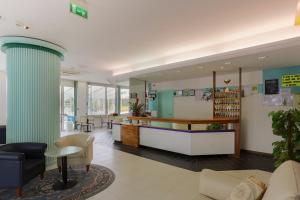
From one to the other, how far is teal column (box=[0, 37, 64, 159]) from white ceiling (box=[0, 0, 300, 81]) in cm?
42

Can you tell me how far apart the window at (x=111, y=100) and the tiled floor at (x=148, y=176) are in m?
7.42

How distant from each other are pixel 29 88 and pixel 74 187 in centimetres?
257

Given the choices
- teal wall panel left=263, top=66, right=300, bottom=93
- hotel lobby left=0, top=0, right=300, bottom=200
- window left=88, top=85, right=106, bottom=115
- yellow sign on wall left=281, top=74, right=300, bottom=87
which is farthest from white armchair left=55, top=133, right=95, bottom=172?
window left=88, top=85, right=106, bottom=115

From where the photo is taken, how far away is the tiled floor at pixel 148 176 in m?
3.10

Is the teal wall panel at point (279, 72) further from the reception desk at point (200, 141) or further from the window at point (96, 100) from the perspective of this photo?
the window at point (96, 100)

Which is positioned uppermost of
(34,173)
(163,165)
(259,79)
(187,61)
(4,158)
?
(187,61)

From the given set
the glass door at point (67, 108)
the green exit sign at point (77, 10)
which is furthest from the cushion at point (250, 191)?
the glass door at point (67, 108)

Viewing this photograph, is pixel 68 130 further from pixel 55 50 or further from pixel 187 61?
pixel 187 61

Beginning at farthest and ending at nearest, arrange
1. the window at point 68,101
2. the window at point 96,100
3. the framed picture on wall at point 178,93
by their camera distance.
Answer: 1. the window at point 96,100
2. the window at point 68,101
3. the framed picture on wall at point 178,93

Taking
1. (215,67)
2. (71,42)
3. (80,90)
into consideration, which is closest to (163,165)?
(215,67)

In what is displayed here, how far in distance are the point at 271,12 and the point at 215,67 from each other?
236 centimetres

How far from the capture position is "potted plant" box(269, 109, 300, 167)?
8.98 ft

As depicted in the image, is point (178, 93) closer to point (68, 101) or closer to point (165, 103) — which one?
point (165, 103)

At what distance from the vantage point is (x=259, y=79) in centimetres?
574
